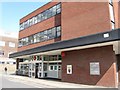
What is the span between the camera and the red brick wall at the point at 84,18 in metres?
18.9

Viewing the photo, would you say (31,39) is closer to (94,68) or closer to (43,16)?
(43,16)

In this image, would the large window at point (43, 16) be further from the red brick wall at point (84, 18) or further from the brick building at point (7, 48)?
the brick building at point (7, 48)

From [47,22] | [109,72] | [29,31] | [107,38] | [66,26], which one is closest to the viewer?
[107,38]

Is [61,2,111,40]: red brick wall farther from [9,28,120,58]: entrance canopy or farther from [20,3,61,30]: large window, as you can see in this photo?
[20,3,61,30]: large window

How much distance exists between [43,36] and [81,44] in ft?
47.9

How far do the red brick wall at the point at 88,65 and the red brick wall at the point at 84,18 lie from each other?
8.05 feet

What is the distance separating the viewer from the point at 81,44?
16734 mm

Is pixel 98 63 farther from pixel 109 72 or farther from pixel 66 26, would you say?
pixel 66 26

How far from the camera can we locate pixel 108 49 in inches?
661

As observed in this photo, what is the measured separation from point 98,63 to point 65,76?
5354 millimetres

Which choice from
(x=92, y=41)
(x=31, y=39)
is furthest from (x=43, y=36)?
(x=92, y=41)

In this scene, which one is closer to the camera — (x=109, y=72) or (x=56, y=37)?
(x=109, y=72)

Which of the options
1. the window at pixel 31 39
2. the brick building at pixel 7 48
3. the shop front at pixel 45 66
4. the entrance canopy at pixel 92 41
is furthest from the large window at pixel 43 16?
the brick building at pixel 7 48

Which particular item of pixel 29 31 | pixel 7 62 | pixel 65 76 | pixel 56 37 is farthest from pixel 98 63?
pixel 7 62
